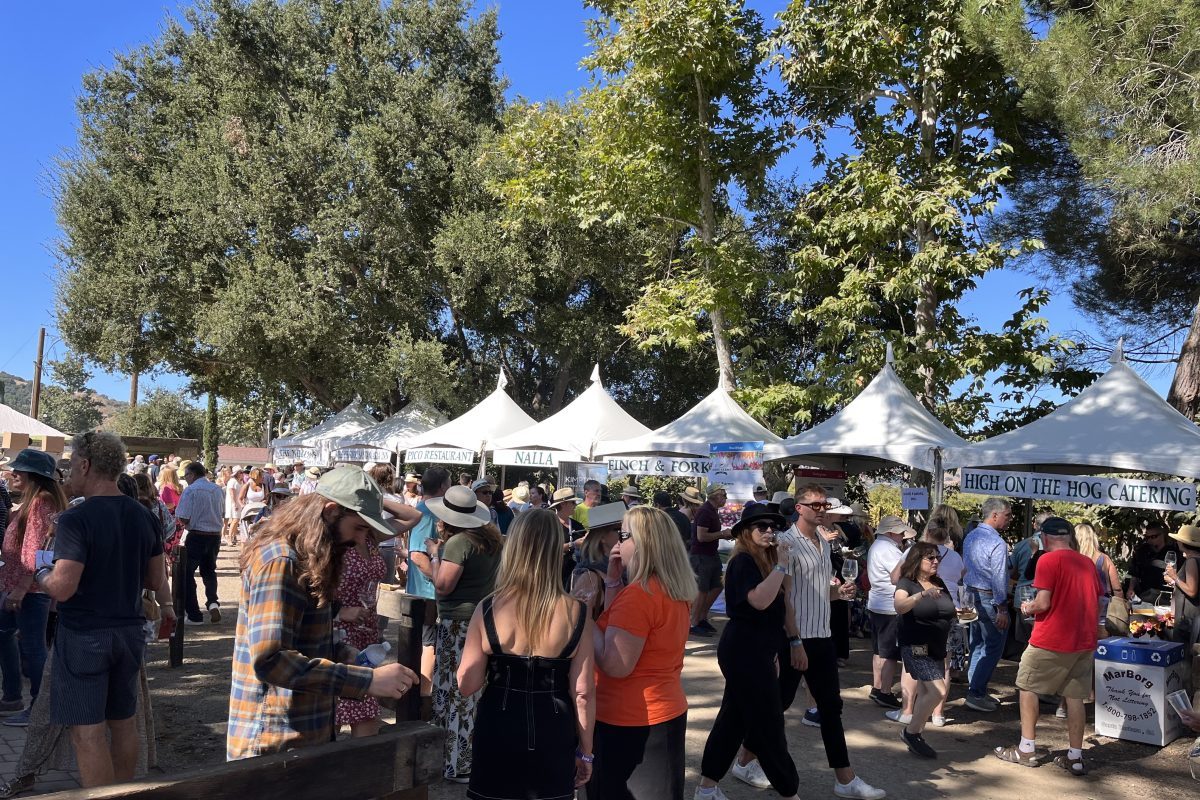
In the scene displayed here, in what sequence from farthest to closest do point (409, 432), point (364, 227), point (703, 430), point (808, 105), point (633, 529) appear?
point (364, 227) → point (409, 432) → point (808, 105) → point (703, 430) → point (633, 529)

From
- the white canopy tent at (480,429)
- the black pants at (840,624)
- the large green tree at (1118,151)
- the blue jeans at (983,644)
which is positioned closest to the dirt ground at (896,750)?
the blue jeans at (983,644)

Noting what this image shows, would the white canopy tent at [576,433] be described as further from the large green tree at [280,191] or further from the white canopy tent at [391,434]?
the large green tree at [280,191]

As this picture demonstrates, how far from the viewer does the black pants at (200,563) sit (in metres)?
9.94

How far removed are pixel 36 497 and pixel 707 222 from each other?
13862 millimetres

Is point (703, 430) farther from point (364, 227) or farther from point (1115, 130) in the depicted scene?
point (364, 227)

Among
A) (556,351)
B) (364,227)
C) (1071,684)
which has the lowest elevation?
(1071,684)

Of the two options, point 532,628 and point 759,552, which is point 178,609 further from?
point 532,628

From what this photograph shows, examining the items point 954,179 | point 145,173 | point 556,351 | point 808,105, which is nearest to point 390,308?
point 556,351

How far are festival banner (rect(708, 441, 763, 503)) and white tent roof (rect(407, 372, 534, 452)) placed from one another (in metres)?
5.21

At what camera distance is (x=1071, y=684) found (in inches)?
235

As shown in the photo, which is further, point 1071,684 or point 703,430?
point 703,430

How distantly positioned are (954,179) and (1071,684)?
10.0 m

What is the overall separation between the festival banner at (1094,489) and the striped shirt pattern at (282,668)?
6.98m

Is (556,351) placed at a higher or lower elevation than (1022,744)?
higher
